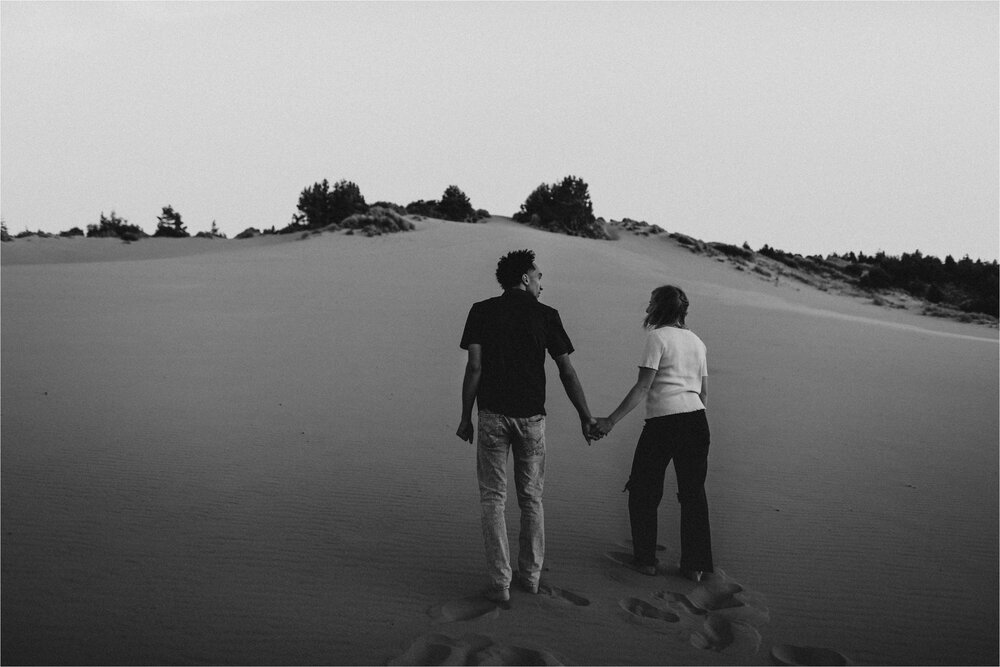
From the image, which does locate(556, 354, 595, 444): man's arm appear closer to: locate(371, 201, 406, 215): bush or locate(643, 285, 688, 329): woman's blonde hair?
locate(643, 285, 688, 329): woman's blonde hair

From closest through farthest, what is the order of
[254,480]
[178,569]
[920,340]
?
1. [178,569]
2. [254,480]
3. [920,340]

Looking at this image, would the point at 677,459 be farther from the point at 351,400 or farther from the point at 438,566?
the point at 351,400

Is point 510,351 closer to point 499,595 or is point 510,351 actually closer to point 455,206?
point 499,595

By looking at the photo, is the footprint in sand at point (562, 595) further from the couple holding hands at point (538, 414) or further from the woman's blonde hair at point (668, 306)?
the woman's blonde hair at point (668, 306)

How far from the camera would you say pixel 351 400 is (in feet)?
28.9

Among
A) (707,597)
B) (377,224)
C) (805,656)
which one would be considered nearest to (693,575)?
(707,597)

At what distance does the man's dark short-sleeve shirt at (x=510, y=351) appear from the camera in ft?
13.3

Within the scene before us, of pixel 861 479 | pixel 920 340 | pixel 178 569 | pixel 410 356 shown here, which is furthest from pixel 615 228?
pixel 178 569

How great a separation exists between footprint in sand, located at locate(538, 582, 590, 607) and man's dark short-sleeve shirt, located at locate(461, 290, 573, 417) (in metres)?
1.11

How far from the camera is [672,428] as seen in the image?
4430mm

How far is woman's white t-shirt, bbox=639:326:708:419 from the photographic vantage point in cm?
436

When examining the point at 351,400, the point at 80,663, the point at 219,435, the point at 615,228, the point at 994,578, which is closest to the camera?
the point at 80,663

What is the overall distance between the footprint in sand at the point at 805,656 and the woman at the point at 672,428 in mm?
820

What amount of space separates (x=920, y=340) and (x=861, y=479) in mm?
12060
